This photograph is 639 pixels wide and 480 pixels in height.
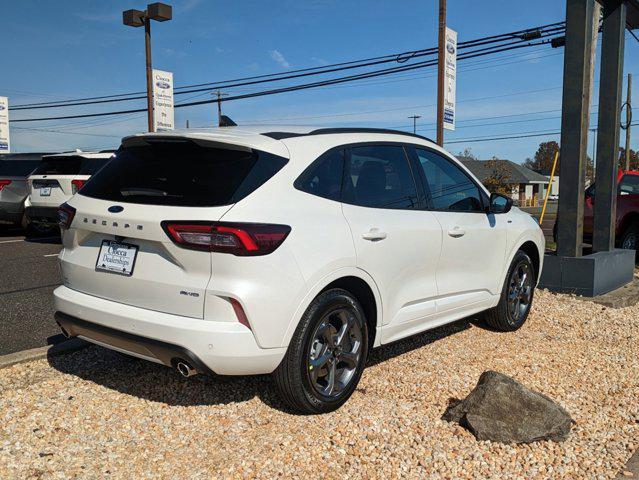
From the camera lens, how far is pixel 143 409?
3.89 metres

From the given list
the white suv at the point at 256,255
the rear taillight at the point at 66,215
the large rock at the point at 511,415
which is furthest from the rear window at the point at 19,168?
the large rock at the point at 511,415

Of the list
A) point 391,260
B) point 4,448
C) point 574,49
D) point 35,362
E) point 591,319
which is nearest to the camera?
point 4,448

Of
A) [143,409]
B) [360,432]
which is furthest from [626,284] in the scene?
[143,409]

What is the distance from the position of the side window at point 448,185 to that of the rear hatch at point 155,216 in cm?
164

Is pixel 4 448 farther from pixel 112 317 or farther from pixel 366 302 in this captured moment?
pixel 366 302

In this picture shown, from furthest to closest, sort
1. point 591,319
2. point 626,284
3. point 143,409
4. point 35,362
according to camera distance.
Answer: point 626,284
point 591,319
point 35,362
point 143,409

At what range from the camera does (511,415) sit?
3617mm

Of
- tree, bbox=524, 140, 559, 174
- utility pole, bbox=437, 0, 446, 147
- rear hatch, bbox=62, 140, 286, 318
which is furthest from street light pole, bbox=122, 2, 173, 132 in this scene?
tree, bbox=524, 140, 559, 174

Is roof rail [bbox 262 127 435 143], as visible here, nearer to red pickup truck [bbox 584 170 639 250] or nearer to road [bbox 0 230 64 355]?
road [bbox 0 230 64 355]

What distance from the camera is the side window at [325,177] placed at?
12.3 feet

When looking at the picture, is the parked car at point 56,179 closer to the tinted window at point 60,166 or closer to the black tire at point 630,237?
the tinted window at point 60,166

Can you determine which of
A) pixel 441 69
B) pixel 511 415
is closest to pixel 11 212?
pixel 441 69

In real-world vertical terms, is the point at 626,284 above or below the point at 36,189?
below

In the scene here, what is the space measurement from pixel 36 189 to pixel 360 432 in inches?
415
